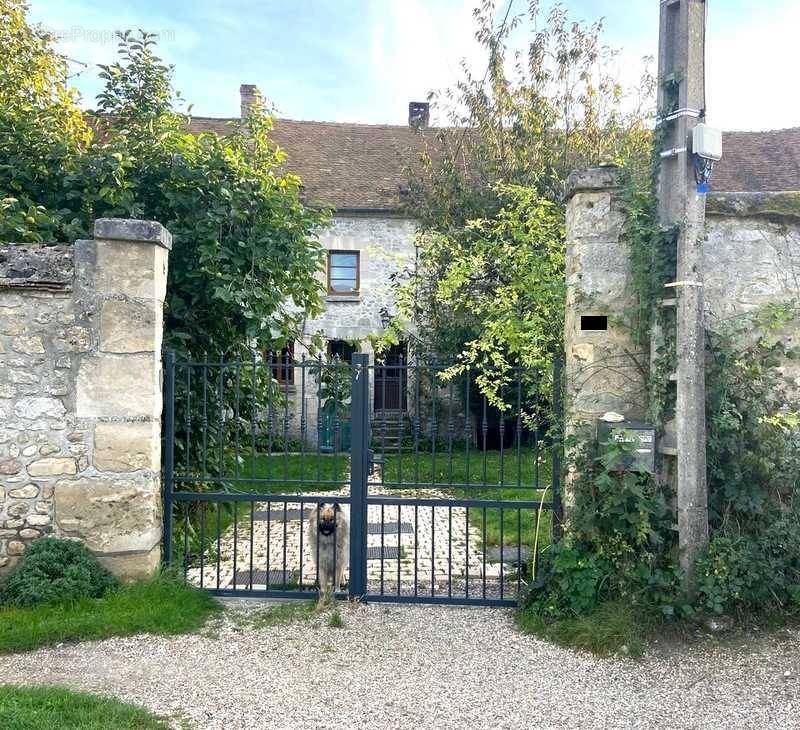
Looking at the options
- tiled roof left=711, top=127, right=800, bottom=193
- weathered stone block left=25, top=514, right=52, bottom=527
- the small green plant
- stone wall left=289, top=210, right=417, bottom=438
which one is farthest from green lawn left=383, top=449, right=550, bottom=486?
tiled roof left=711, top=127, right=800, bottom=193

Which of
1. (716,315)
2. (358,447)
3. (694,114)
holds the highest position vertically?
(694,114)

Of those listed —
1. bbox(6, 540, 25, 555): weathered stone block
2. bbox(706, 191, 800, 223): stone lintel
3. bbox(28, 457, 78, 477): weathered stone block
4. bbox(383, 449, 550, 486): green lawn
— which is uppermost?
bbox(706, 191, 800, 223): stone lintel

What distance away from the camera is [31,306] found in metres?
4.80

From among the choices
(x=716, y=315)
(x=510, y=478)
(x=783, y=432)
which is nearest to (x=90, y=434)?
(x=716, y=315)

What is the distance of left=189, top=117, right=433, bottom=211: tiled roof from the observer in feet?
50.9

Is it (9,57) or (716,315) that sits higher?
(9,57)


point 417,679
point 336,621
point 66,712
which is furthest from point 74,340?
point 417,679

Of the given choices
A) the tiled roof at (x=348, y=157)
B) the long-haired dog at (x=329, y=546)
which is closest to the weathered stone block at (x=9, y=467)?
the long-haired dog at (x=329, y=546)

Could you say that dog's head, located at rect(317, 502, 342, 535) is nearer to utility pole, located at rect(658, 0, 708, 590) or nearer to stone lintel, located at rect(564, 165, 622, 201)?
utility pole, located at rect(658, 0, 708, 590)

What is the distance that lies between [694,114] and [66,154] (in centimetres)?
498

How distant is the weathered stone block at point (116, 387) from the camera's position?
4.82 m

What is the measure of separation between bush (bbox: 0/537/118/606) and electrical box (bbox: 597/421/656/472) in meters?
3.43

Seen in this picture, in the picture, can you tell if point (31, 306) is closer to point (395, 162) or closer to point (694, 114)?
point (694, 114)

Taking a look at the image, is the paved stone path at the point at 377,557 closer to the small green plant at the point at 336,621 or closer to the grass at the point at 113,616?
the grass at the point at 113,616
